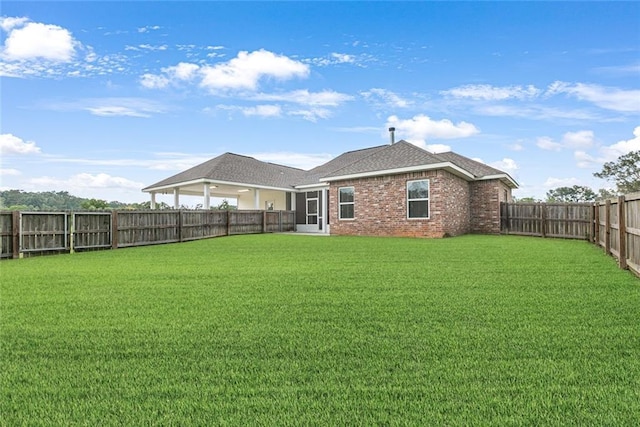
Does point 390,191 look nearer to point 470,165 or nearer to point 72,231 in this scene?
point 470,165

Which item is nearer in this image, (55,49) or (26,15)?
(26,15)

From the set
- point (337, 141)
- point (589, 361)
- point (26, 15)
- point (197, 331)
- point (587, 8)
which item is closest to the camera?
point (589, 361)

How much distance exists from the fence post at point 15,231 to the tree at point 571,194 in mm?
39549

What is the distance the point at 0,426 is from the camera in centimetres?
192

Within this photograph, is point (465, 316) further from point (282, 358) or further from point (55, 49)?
point (55, 49)

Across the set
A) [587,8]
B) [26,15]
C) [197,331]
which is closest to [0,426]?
[197,331]

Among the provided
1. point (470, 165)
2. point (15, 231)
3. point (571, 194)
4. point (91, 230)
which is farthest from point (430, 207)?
point (571, 194)

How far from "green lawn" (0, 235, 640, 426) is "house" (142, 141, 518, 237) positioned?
8666 mm

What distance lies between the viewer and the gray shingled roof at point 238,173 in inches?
789

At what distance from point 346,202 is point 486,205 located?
6.47 metres

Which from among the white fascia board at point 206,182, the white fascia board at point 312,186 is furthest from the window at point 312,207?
the white fascia board at point 206,182

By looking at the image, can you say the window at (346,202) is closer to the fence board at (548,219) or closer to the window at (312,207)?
the window at (312,207)

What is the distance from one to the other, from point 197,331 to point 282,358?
3.39 feet

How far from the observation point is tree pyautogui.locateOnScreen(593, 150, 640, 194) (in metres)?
25.8
